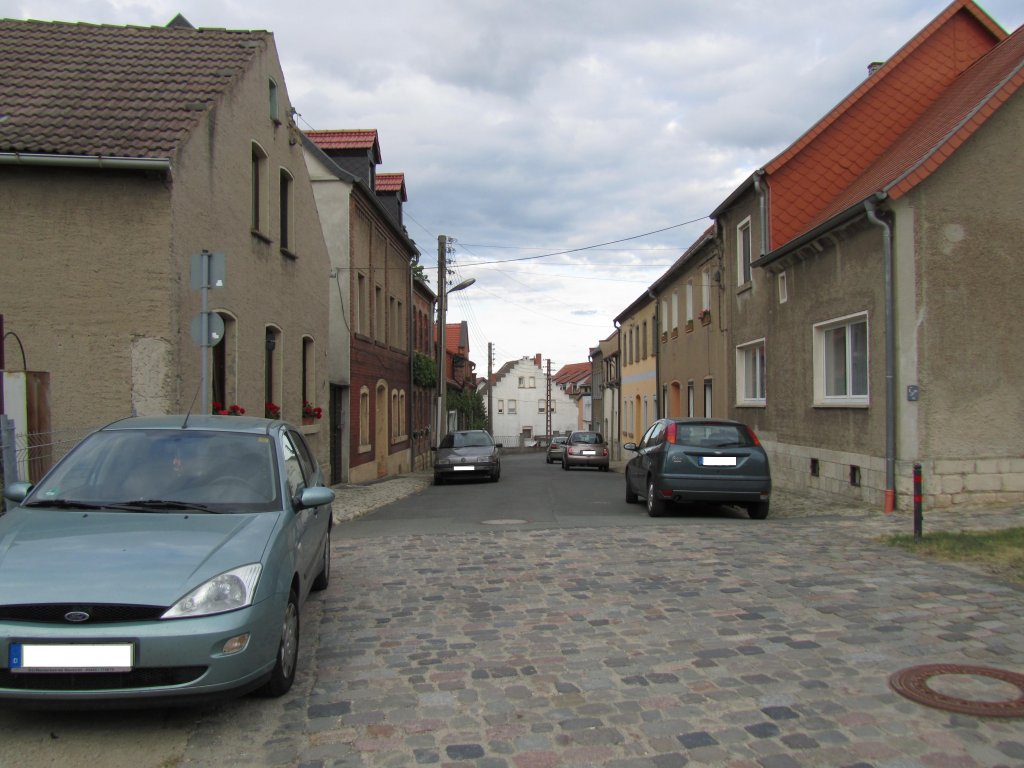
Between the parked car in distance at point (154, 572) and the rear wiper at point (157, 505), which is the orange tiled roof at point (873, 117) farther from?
the rear wiper at point (157, 505)

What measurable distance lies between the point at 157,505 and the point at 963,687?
454 cm

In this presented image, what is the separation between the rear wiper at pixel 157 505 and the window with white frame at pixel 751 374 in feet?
49.1

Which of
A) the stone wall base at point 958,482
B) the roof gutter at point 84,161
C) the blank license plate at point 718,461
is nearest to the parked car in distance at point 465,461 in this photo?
the blank license plate at point 718,461

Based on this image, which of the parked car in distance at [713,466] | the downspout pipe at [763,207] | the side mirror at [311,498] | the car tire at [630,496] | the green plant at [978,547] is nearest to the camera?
the side mirror at [311,498]

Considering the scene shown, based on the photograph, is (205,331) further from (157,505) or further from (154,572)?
(154,572)

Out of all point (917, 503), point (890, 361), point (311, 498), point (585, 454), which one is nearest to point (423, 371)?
point (585, 454)

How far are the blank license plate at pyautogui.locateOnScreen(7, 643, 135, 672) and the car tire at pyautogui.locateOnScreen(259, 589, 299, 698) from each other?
796mm

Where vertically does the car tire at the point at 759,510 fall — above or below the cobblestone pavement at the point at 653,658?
above

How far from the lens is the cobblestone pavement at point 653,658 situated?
383 cm

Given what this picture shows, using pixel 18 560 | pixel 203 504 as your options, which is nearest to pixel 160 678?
pixel 18 560

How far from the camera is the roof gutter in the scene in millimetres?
10047

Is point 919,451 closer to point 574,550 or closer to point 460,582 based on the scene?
point 574,550

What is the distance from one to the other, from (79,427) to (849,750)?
954 cm

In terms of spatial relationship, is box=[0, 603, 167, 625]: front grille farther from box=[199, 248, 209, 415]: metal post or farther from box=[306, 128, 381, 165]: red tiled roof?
box=[306, 128, 381, 165]: red tiled roof
